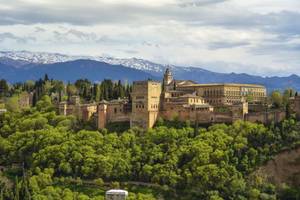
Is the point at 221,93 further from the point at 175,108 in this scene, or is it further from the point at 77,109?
the point at 77,109

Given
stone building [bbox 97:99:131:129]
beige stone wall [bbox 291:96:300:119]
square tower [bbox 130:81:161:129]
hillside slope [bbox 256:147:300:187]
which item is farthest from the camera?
stone building [bbox 97:99:131:129]

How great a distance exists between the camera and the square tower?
62562 millimetres

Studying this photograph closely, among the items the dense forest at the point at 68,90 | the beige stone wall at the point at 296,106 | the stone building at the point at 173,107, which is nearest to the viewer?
the beige stone wall at the point at 296,106

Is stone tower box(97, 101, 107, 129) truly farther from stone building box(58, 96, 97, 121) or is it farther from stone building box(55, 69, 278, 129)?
stone building box(58, 96, 97, 121)

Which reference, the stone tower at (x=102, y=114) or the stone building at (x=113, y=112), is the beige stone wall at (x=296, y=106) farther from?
the stone tower at (x=102, y=114)

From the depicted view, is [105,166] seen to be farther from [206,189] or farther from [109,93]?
[109,93]

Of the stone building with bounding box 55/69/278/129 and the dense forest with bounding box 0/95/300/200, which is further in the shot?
the stone building with bounding box 55/69/278/129

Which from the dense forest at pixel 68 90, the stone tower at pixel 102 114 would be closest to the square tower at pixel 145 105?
the stone tower at pixel 102 114

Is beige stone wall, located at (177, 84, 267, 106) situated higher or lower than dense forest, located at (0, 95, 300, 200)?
higher

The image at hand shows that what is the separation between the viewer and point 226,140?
189ft

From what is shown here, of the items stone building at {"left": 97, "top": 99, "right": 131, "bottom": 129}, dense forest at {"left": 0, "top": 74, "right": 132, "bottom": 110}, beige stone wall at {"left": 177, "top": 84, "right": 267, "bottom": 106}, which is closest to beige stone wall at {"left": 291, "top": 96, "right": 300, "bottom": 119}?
beige stone wall at {"left": 177, "top": 84, "right": 267, "bottom": 106}

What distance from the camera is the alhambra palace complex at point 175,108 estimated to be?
60.9m

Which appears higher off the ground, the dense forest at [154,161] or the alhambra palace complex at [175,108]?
the alhambra palace complex at [175,108]

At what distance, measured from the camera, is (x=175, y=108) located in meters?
63.2
